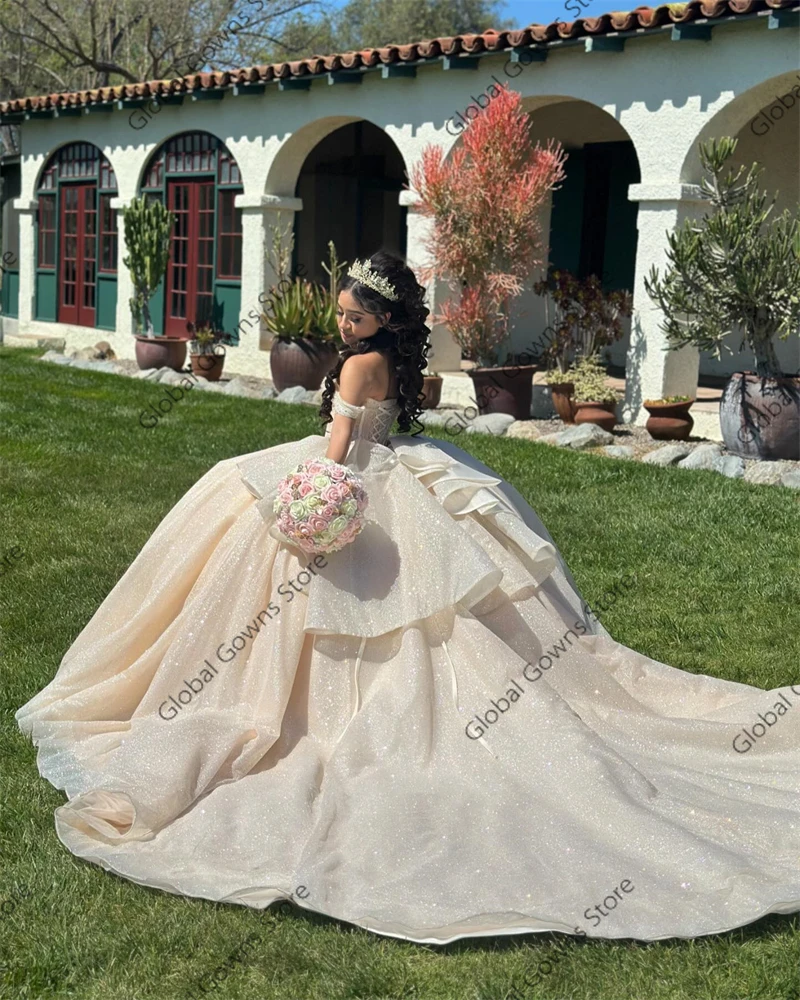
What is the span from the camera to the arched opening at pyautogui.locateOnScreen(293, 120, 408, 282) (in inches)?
709

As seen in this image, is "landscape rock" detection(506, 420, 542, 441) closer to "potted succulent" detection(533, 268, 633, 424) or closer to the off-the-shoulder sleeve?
"potted succulent" detection(533, 268, 633, 424)

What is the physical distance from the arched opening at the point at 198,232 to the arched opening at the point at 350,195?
2294 millimetres

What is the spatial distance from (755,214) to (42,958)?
7615mm

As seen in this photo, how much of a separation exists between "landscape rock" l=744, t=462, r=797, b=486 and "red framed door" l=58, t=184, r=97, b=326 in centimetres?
1159

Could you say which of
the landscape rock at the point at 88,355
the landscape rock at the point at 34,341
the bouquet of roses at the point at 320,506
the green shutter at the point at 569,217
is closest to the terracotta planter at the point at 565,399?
the green shutter at the point at 569,217

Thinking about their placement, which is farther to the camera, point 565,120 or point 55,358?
point 55,358

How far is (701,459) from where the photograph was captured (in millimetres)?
8984

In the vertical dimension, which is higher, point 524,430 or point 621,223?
point 621,223

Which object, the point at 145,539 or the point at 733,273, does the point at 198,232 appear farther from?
the point at 145,539

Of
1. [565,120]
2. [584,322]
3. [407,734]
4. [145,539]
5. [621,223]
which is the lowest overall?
[145,539]

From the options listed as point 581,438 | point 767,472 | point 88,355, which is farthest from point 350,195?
point 767,472

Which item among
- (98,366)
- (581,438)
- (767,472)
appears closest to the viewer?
(767,472)

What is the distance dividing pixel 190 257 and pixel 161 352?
1.88 meters

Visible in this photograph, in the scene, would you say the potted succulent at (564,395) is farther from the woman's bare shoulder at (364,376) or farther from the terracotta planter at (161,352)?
the woman's bare shoulder at (364,376)
